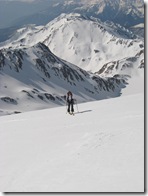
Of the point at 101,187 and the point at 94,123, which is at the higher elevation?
the point at 94,123

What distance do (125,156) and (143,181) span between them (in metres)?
2.94

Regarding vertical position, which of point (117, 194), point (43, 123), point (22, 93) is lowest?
point (117, 194)

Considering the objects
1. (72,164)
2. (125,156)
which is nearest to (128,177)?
(125,156)

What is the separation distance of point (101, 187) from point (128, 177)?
116 centimetres

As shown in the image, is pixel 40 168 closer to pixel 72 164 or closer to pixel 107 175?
pixel 72 164

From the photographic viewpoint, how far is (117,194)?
12.0 meters

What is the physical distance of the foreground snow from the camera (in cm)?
1375

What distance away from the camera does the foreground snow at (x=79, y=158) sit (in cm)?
1375

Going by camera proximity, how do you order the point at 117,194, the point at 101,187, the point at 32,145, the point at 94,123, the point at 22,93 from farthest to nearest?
the point at 22,93, the point at 94,123, the point at 32,145, the point at 101,187, the point at 117,194

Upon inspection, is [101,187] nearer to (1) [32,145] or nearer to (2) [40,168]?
(2) [40,168]

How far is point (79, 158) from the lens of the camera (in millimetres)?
16812

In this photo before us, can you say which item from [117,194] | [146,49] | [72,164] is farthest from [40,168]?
[146,49]

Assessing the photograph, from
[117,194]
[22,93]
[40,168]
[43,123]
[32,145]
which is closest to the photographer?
[117,194]

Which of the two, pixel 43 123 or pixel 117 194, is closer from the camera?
pixel 117 194
